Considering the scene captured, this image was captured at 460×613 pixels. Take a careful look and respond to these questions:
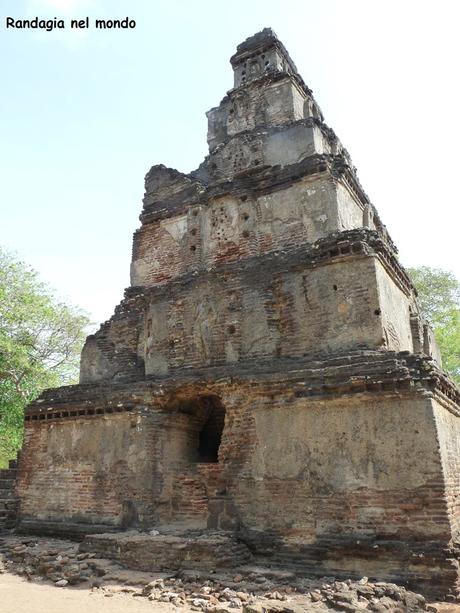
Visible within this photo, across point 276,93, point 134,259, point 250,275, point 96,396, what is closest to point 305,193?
point 250,275

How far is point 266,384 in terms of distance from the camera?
320 inches

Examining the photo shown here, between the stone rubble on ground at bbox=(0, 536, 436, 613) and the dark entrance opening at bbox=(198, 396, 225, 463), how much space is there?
10.6 feet

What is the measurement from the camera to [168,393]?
9312 millimetres

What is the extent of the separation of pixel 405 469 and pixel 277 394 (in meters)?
2.20

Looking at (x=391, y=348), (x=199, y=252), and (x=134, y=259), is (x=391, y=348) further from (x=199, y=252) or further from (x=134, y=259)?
(x=134, y=259)

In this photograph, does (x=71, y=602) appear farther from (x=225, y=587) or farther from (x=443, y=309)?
(x=443, y=309)

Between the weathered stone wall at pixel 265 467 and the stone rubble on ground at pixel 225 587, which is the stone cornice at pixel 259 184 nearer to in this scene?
the weathered stone wall at pixel 265 467

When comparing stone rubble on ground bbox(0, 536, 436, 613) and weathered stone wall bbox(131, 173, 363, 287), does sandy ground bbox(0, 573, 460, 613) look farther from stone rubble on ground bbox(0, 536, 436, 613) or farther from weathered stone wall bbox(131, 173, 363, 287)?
weathered stone wall bbox(131, 173, 363, 287)

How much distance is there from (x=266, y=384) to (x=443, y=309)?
55.8 ft

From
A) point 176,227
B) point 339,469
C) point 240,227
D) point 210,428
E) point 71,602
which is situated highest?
point 176,227

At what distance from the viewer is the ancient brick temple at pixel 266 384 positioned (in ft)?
22.8

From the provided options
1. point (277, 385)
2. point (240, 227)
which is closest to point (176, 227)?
point (240, 227)

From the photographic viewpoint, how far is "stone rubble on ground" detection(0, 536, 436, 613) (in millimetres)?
5484

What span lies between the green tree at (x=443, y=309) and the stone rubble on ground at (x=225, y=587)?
669 inches
